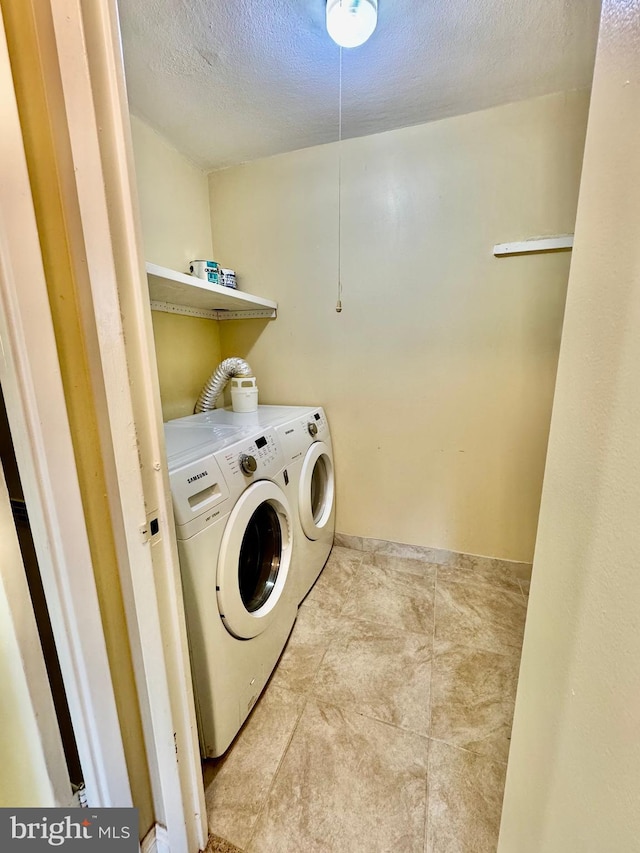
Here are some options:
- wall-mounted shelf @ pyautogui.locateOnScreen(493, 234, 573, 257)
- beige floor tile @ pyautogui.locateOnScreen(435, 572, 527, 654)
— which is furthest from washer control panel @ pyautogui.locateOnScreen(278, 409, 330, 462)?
wall-mounted shelf @ pyautogui.locateOnScreen(493, 234, 573, 257)

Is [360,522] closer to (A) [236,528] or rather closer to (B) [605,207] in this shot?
(A) [236,528]

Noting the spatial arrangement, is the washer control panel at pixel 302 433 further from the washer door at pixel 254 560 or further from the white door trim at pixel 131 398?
the white door trim at pixel 131 398

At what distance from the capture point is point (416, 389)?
176cm

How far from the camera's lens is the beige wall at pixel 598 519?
0.35 meters

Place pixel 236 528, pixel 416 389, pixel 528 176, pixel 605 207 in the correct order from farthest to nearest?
pixel 416 389
pixel 528 176
pixel 236 528
pixel 605 207

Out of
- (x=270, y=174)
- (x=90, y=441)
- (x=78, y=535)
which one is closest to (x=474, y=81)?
(x=270, y=174)

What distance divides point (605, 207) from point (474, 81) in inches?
56.0

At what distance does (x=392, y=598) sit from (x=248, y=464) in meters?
1.09

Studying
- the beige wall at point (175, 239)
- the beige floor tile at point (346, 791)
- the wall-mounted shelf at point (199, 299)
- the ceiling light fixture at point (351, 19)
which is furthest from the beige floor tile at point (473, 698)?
the ceiling light fixture at point (351, 19)

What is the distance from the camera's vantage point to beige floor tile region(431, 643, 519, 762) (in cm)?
104

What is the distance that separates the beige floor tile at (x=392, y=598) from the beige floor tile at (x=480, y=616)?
0.06 m

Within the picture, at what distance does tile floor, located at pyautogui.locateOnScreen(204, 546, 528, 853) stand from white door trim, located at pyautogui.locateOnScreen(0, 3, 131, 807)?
45cm

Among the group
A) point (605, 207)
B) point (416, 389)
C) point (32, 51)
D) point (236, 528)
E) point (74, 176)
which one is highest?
point (32, 51)

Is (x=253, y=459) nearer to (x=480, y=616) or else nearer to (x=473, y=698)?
(x=473, y=698)
